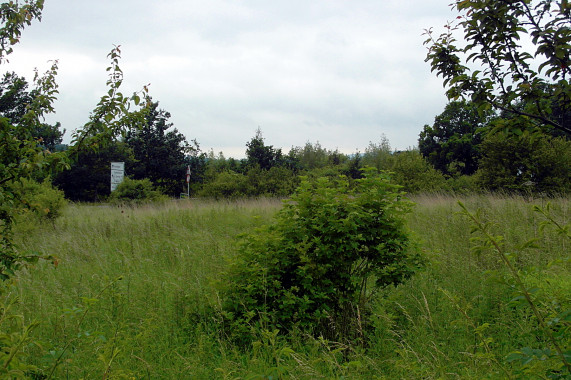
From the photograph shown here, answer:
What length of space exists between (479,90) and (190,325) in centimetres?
381

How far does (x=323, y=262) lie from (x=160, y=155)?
32.7 meters

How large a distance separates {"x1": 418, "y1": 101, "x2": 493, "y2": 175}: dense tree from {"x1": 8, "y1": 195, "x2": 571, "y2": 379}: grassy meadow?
27.7 metres

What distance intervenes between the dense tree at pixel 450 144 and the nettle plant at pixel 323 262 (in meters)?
33.1

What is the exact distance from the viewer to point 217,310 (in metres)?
4.38

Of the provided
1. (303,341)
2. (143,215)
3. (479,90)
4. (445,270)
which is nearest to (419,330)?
(303,341)

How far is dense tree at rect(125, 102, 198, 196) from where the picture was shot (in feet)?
114

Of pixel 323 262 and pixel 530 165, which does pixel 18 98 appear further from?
pixel 530 165

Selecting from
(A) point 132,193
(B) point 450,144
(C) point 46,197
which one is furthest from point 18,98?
(B) point 450,144

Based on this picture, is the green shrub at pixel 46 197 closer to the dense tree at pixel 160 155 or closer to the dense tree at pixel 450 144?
the dense tree at pixel 160 155

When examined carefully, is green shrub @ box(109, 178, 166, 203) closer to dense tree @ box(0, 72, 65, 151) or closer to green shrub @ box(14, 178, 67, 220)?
green shrub @ box(14, 178, 67, 220)

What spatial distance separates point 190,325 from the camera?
459cm

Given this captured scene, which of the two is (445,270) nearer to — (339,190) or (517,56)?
(339,190)

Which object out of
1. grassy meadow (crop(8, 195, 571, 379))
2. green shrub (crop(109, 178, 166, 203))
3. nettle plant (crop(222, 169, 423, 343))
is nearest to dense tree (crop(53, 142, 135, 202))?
green shrub (crop(109, 178, 166, 203))

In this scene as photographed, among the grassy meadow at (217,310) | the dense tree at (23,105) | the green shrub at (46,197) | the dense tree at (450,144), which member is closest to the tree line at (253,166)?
the dense tree at (450,144)
